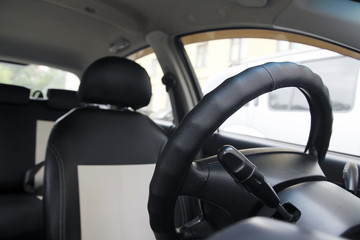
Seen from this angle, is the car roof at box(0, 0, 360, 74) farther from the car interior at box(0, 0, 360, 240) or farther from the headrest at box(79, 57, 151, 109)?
the headrest at box(79, 57, 151, 109)

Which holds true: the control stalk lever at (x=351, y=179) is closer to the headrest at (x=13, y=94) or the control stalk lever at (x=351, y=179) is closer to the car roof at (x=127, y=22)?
the car roof at (x=127, y=22)

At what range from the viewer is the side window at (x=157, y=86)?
2.45 meters

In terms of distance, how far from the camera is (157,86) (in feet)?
8.35

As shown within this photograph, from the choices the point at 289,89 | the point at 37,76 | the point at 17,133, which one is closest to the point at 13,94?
the point at 17,133

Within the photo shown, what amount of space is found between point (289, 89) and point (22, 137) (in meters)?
1.93

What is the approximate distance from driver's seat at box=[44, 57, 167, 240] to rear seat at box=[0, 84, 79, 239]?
2.40ft

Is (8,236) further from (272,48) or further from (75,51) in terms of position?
(272,48)

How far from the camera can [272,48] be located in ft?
5.92

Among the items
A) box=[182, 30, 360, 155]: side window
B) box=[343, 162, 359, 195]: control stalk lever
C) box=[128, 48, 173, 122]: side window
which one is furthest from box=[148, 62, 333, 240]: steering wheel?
box=[128, 48, 173, 122]: side window

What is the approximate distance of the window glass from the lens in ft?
8.80

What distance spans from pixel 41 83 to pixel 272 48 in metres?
2.12

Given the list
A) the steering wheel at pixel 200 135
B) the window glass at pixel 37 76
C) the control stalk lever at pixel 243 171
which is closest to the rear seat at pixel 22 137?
the window glass at pixel 37 76

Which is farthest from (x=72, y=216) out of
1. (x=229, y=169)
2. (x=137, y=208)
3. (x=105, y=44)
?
(x=105, y=44)

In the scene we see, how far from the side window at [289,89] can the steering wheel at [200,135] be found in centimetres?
90
